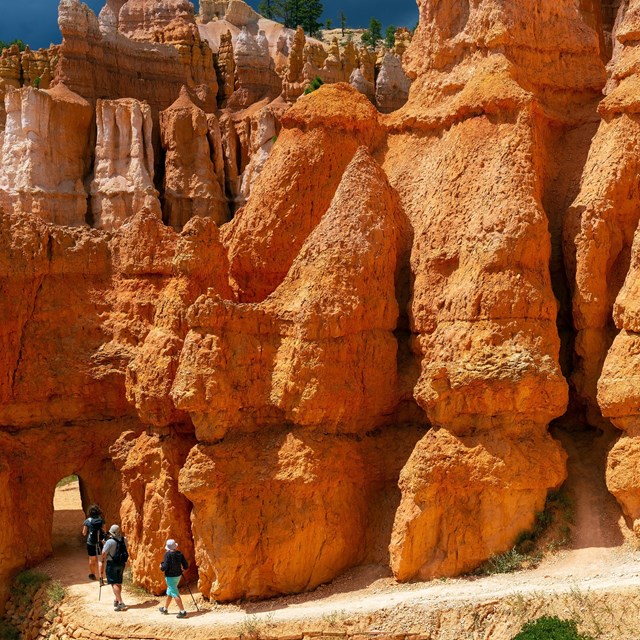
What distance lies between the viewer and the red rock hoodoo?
13969mm

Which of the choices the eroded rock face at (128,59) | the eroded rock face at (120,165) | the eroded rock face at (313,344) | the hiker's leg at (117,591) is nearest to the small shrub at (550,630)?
the eroded rock face at (313,344)

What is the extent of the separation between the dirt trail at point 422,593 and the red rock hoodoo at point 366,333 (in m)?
0.42

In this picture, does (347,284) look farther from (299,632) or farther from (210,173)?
(210,173)

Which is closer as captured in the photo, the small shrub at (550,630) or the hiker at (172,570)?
the small shrub at (550,630)

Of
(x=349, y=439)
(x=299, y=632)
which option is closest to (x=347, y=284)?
(x=349, y=439)

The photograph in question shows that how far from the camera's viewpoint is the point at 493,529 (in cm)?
1384

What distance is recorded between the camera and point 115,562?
1528 cm

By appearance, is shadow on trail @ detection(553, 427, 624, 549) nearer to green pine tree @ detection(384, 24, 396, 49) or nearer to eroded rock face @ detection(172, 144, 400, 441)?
eroded rock face @ detection(172, 144, 400, 441)

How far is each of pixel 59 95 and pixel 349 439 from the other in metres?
28.0

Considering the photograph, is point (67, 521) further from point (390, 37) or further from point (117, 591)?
point (390, 37)

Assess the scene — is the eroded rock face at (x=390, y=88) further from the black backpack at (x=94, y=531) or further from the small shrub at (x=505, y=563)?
the small shrub at (x=505, y=563)

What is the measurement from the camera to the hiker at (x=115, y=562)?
1515 cm

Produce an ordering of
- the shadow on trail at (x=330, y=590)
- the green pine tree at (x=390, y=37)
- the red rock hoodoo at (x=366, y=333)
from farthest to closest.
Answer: the green pine tree at (x=390, y=37)
the shadow on trail at (x=330, y=590)
the red rock hoodoo at (x=366, y=333)

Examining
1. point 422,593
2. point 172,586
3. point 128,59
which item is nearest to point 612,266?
point 422,593
